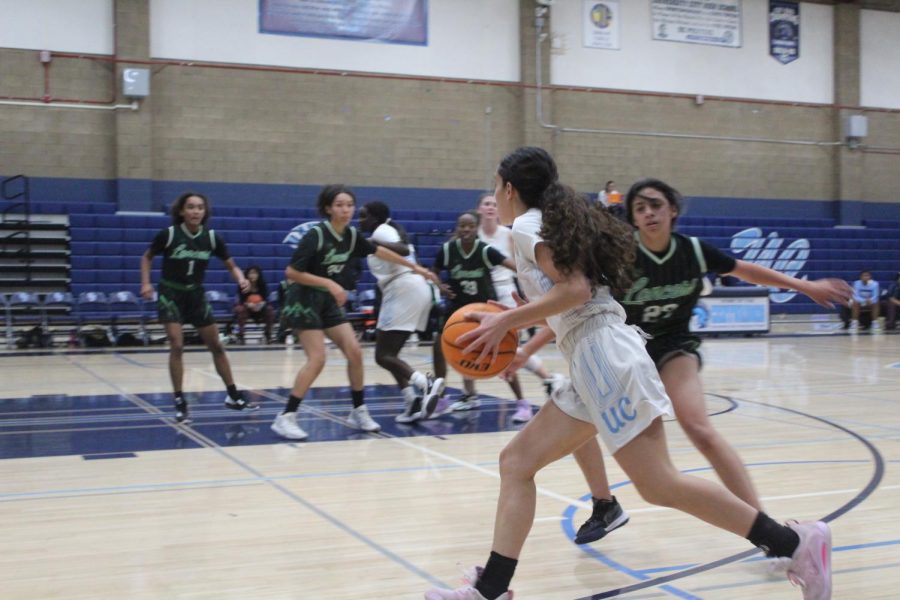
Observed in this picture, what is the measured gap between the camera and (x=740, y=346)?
14508 mm

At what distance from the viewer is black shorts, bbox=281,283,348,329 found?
620 centimetres

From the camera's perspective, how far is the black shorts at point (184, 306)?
270 inches

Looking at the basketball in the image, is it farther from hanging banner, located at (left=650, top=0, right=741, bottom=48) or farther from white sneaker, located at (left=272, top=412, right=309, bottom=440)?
hanging banner, located at (left=650, top=0, right=741, bottom=48)

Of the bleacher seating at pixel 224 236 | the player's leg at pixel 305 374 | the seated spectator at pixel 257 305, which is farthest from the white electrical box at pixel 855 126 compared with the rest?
the player's leg at pixel 305 374

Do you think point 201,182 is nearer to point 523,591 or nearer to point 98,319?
point 98,319

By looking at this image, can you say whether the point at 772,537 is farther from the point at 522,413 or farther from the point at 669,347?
the point at 522,413

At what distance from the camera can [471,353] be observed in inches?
119

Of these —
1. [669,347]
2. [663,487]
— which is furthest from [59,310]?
[663,487]

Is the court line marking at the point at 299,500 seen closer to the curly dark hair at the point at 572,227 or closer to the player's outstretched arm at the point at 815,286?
the curly dark hair at the point at 572,227

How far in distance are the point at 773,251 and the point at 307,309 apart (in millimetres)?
16923

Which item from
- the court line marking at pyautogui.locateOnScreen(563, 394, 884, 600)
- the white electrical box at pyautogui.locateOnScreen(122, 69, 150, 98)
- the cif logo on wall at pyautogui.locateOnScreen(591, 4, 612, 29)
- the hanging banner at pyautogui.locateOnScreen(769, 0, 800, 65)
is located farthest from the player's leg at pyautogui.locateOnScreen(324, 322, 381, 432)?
the hanging banner at pyautogui.locateOnScreen(769, 0, 800, 65)

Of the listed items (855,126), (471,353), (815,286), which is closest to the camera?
(471,353)

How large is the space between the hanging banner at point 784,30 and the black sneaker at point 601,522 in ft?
65.5

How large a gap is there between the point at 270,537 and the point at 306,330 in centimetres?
251
